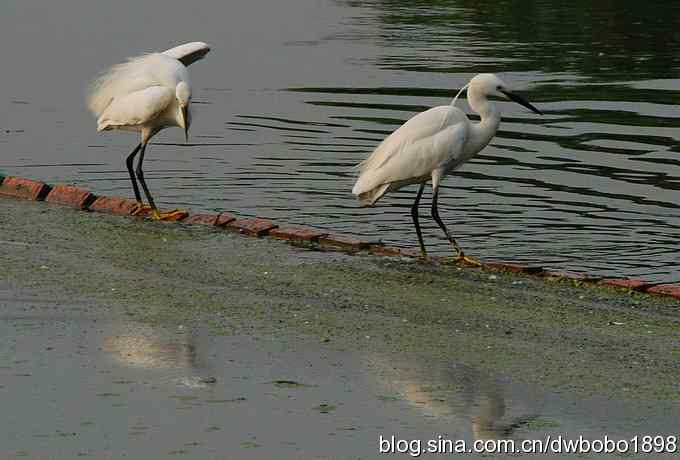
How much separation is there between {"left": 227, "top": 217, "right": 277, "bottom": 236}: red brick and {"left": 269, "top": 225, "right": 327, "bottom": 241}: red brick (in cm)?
7

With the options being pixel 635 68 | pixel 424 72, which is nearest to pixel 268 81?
pixel 424 72

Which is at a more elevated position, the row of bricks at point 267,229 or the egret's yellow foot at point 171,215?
the row of bricks at point 267,229

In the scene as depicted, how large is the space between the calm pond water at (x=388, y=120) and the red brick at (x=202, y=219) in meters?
1.14

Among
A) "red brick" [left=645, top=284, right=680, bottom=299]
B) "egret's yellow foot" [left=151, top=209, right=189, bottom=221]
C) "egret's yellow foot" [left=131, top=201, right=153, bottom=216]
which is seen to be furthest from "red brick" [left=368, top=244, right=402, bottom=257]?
"egret's yellow foot" [left=131, top=201, right=153, bottom=216]

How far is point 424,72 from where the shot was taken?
76.4 ft

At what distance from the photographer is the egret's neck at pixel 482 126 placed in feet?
39.2

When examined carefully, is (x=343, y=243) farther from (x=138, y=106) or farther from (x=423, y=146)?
(x=138, y=106)

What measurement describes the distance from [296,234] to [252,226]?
1.43 feet

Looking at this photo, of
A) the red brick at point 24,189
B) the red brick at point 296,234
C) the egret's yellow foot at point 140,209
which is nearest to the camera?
the red brick at point 296,234

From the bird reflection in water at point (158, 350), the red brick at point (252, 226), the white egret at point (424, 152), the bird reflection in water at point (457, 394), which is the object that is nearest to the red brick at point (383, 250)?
the white egret at point (424, 152)

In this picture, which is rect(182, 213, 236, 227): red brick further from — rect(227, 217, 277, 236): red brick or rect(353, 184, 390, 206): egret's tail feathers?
rect(353, 184, 390, 206): egret's tail feathers

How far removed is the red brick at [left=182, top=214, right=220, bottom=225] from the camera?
40.1 ft

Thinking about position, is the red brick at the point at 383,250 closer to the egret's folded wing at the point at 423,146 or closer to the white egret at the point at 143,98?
the egret's folded wing at the point at 423,146

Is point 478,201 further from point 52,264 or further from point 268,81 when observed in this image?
point 268,81
